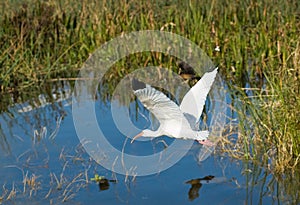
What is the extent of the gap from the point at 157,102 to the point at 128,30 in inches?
156

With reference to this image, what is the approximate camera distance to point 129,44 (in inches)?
282

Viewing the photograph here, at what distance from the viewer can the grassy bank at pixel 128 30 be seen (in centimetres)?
664

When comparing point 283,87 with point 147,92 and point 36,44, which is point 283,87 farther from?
point 36,44

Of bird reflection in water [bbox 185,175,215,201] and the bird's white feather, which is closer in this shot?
the bird's white feather

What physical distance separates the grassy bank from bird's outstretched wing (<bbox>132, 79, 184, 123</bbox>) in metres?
2.45

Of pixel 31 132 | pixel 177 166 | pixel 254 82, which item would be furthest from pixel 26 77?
pixel 177 166

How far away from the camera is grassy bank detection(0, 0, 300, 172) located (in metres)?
6.64

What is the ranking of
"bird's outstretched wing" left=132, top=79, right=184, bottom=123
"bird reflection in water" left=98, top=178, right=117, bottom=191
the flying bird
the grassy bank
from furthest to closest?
1. the grassy bank
2. "bird reflection in water" left=98, top=178, right=117, bottom=191
3. the flying bird
4. "bird's outstretched wing" left=132, top=79, right=184, bottom=123

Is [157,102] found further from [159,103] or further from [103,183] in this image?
[103,183]

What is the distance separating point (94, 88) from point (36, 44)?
1.09 m

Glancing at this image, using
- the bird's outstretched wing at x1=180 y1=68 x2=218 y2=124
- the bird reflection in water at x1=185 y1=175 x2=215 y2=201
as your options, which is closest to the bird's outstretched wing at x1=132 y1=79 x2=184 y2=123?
the bird's outstretched wing at x1=180 y1=68 x2=218 y2=124

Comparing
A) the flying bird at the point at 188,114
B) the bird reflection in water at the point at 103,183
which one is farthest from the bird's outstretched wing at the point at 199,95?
the bird reflection in water at the point at 103,183

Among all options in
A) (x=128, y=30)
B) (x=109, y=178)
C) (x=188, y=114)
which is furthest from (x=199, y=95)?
(x=128, y=30)

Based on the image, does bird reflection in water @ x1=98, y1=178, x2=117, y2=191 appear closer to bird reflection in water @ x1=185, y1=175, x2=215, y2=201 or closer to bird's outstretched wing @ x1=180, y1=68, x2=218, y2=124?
bird reflection in water @ x1=185, y1=175, x2=215, y2=201
